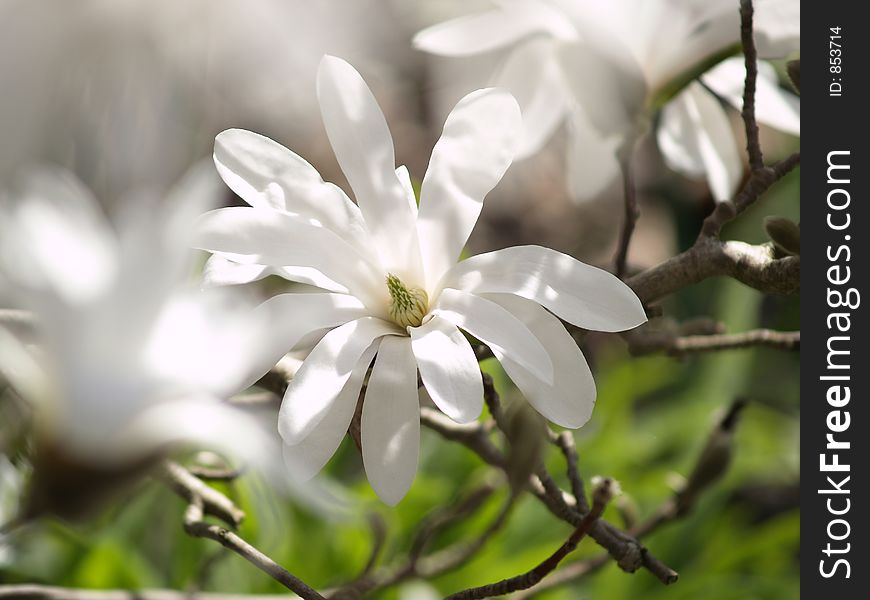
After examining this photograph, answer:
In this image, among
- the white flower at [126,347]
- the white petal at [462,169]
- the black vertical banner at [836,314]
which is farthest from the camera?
the black vertical banner at [836,314]

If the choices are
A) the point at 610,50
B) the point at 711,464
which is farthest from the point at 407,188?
the point at 711,464

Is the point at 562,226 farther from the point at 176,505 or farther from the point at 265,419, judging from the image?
the point at 265,419

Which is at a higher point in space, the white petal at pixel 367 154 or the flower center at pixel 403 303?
the white petal at pixel 367 154

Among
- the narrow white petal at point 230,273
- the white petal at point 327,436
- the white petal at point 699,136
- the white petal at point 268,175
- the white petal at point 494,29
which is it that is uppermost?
the white petal at point 494,29

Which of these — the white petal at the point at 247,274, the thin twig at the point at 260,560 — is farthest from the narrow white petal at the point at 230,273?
the thin twig at the point at 260,560

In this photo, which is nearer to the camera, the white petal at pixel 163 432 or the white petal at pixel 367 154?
the white petal at pixel 163 432

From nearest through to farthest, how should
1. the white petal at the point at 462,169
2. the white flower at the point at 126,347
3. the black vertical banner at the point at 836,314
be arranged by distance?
the white flower at the point at 126,347 → the white petal at the point at 462,169 → the black vertical banner at the point at 836,314

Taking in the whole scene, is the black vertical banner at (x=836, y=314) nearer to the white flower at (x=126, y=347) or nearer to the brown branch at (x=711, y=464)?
the brown branch at (x=711, y=464)
